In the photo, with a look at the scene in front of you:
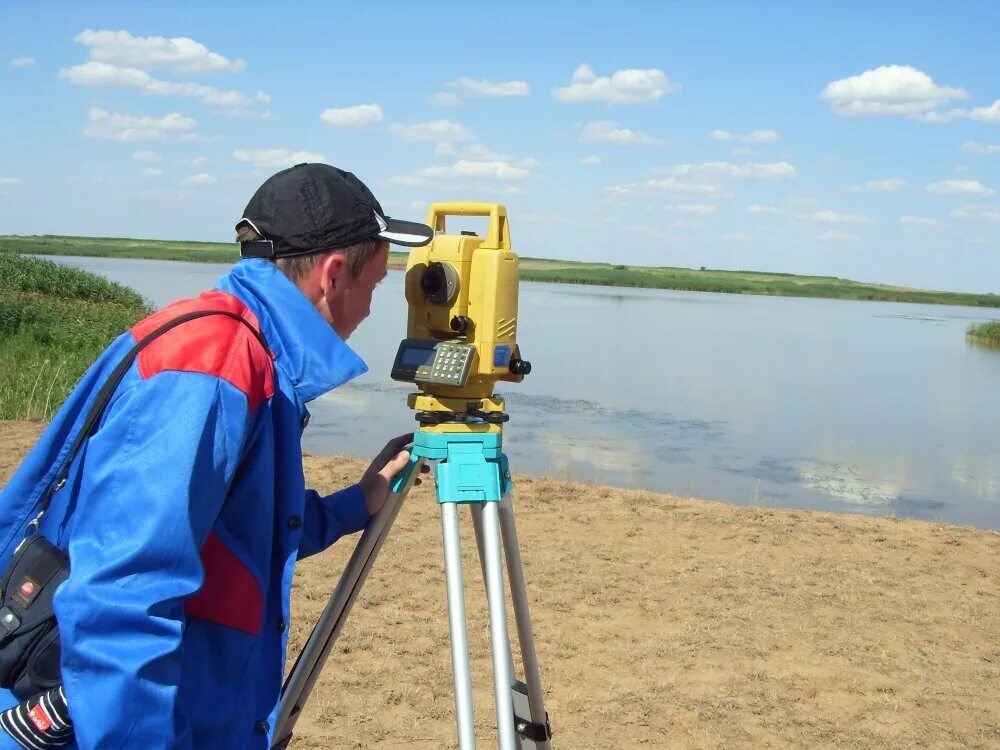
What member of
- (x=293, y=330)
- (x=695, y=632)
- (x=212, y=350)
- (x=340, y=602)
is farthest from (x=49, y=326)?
(x=212, y=350)

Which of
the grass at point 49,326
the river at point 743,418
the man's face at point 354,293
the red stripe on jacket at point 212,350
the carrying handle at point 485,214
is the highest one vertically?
the carrying handle at point 485,214

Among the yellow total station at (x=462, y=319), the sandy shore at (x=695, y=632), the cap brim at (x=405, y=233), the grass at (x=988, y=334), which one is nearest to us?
the cap brim at (x=405, y=233)

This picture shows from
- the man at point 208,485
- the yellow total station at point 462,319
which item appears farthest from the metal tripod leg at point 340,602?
the man at point 208,485

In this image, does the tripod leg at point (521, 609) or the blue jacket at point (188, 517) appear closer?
the blue jacket at point (188, 517)

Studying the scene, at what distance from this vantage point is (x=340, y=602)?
2.04 meters

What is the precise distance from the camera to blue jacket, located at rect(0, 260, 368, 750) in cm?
105

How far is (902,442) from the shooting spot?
11211mm

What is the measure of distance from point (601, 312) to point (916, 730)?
28.3 metres

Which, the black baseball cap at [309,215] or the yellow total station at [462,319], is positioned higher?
the black baseball cap at [309,215]

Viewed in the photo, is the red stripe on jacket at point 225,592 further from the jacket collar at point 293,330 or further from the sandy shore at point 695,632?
the sandy shore at point 695,632

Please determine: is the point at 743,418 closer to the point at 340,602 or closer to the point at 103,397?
the point at 340,602

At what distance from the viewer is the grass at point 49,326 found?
834cm

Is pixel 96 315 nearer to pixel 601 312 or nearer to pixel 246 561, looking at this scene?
pixel 246 561

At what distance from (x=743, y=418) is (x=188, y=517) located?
11.6 m
